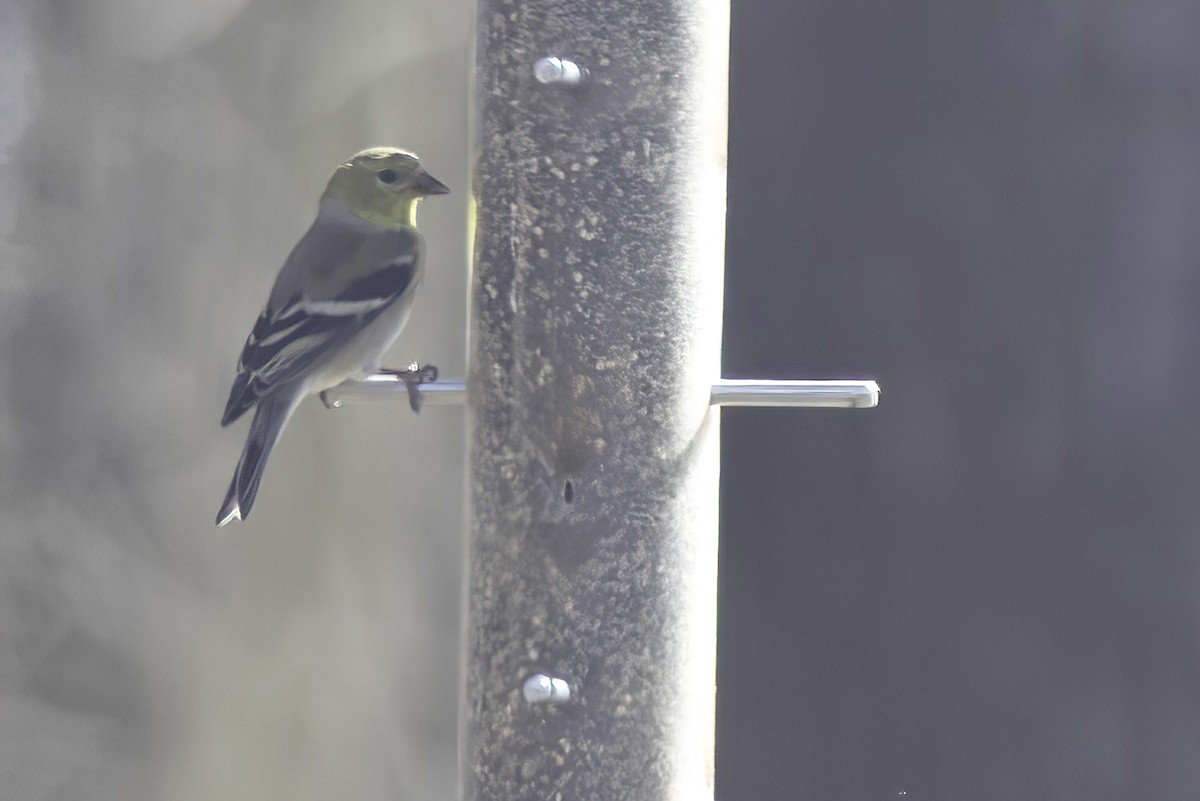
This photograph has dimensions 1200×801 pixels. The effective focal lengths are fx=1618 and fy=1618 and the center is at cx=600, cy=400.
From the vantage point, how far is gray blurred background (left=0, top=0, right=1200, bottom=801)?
505cm

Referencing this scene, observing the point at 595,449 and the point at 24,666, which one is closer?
the point at 595,449

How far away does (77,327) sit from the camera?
16.5ft

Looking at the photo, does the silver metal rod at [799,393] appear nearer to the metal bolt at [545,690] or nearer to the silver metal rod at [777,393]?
the silver metal rod at [777,393]

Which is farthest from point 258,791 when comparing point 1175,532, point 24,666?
point 1175,532

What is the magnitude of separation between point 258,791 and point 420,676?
0.64 metres

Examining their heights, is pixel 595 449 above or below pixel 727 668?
above

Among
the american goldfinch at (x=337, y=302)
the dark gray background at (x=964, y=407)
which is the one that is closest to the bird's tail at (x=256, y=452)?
the american goldfinch at (x=337, y=302)

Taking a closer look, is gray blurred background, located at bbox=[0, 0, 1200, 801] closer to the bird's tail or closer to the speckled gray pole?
the bird's tail

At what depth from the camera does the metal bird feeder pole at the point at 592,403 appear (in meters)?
2.65

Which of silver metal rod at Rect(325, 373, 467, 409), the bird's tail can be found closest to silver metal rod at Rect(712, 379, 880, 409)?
silver metal rod at Rect(325, 373, 467, 409)

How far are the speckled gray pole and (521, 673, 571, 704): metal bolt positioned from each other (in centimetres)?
1

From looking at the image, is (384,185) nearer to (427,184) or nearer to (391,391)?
(427,184)

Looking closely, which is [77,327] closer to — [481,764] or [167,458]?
[167,458]

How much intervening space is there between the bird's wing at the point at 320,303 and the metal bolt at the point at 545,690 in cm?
118
